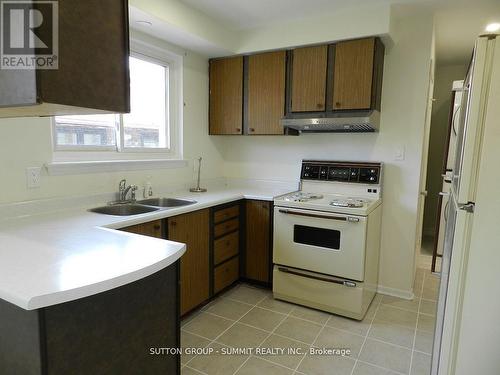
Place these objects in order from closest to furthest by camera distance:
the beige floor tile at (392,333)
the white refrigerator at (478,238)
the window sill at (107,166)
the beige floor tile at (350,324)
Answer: the white refrigerator at (478,238), the window sill at (107,166), the beige floor tile at (392,333), the beige floor tile at (350,324)

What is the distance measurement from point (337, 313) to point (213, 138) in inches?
80.6

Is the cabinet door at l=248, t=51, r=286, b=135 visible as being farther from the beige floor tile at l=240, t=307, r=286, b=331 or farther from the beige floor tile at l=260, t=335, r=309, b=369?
the beige floor tile at l=260, t=335, r=309, b=369

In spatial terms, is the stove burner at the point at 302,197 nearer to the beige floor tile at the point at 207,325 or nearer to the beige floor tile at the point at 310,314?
the beige floor tile at the point at 310,314

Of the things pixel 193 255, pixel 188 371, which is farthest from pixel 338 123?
pixel 188 371

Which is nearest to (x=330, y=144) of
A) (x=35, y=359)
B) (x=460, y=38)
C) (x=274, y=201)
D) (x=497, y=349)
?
(x=274, y=201)

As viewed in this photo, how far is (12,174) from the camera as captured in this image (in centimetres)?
182

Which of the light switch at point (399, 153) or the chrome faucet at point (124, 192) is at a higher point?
the light switch at point (399, 153)

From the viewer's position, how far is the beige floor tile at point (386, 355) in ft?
6.35

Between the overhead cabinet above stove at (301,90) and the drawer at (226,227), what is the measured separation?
89 cm

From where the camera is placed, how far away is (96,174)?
7.50ft

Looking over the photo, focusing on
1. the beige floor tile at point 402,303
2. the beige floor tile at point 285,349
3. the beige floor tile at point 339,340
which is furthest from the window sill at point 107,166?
the beige floor tile at point 402,303

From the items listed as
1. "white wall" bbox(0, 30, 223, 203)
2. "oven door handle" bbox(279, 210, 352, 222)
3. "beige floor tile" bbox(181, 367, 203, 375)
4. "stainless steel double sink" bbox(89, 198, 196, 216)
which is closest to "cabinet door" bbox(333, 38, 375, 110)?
"oven door handle" bbox(279, 210, 352, 222)

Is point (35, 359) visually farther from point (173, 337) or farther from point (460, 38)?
point (460, 38)

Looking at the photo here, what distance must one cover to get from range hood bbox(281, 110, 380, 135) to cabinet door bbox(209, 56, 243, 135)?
1.80ft
